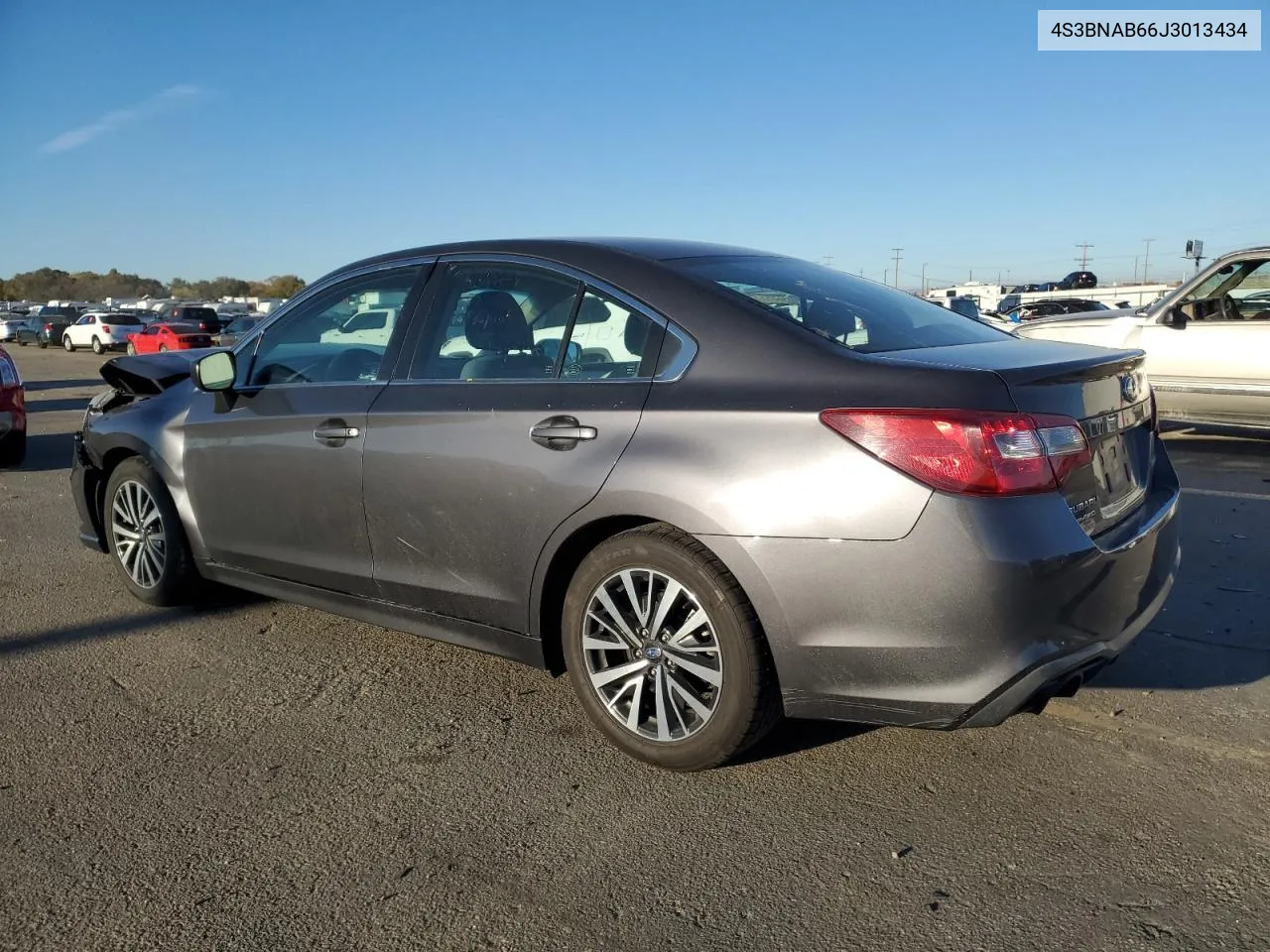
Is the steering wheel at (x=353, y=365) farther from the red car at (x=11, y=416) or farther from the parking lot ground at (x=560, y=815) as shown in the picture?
the red car at (x=11, y=416)

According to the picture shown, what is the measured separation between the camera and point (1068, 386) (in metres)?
2.96

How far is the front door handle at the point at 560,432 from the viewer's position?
10.7ft

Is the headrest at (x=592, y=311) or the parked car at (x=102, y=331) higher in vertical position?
the headrest at (x=592, y=311)

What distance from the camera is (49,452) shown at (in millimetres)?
10672

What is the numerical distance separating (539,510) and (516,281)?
89 cm

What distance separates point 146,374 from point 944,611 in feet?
13.1

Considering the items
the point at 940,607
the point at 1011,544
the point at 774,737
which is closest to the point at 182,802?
the point at 774,737

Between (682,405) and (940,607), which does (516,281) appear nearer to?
(682,405)

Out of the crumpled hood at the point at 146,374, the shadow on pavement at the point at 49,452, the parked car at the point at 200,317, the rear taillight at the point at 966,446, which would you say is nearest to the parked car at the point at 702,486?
the rear taillight at the point at 966,446

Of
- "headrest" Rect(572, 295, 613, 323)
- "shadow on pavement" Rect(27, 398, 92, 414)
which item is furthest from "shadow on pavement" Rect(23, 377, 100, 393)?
"headrest" Rect(572, 295, 613, 323)

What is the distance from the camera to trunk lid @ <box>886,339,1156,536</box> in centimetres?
288

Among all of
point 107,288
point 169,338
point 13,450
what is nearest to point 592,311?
point 13,450

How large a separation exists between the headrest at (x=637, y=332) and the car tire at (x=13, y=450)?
818 cm

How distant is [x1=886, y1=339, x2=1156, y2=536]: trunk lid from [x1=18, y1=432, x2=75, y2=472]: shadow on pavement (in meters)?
7.87
